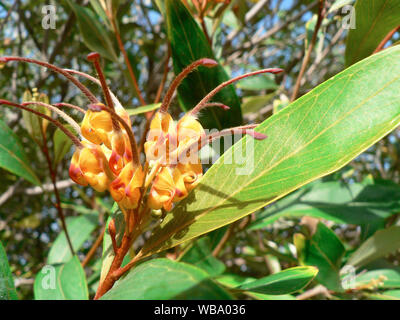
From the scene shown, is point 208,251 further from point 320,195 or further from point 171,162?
point 171,162

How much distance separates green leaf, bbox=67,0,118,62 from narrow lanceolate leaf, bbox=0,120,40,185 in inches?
16.1

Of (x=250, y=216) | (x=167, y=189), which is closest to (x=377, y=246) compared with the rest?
(x=250, y=216)

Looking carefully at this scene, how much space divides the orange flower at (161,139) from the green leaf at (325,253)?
2.41 ft

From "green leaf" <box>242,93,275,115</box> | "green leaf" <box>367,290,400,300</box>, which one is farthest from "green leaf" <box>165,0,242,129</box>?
"green leaf" <box>367,290,400,300</box>

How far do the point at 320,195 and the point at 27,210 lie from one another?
229 centimetres

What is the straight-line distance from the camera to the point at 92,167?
64cm

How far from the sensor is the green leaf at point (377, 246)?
1231 millimetres

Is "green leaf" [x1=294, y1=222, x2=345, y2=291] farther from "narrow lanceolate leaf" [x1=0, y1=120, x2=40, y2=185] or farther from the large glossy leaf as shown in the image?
"narrow lanceolate leaf" [x1=0, y1=120, x2=40, y2=185]
